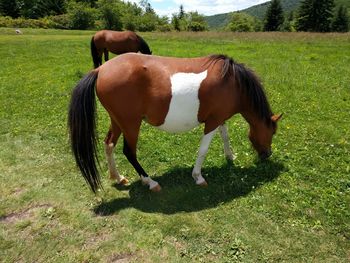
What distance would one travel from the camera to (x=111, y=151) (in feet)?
15.7

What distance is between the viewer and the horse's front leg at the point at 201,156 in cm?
471

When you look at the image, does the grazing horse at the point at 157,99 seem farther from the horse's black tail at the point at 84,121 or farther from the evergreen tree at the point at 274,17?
the evergreen tree at the point at 274,17

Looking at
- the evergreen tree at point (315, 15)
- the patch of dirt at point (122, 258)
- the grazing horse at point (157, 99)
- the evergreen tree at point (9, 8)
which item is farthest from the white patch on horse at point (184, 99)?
the evergreen tree at point (9, 8)

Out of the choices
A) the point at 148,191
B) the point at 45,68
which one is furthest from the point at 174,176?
the point at 45,68

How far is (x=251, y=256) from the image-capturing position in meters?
3.44

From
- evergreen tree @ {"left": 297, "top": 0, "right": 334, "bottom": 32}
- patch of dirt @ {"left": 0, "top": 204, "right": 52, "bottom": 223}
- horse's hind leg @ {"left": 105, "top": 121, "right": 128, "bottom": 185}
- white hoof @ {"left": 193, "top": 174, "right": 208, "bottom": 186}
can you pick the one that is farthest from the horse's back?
evergreen tree @ {"left": 297, "top": 0, "right": 334, "bottom": 32}

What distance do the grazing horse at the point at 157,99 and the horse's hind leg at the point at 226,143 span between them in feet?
1.90

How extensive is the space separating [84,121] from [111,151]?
835 millimetres

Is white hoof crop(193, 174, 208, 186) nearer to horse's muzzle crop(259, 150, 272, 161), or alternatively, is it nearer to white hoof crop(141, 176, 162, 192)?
white hoof crop(141, 176, 162, 192)

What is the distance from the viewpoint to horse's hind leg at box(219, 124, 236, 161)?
5.36 m

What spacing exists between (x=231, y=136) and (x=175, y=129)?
2216 millimetres

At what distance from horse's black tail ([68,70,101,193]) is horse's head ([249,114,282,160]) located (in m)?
2.45

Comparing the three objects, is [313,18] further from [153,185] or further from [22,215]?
[22,215]

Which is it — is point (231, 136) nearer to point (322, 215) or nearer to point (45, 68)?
point (322, 215)
